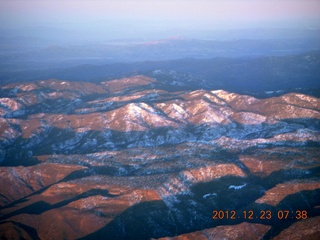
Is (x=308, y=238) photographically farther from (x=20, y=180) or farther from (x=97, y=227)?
(x=20, y=180)

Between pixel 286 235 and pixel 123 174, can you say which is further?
pixel 123 174

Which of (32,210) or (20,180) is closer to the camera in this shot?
(32,210)

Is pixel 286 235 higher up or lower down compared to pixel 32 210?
higher up

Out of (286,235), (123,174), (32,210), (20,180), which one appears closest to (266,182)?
(286,235)

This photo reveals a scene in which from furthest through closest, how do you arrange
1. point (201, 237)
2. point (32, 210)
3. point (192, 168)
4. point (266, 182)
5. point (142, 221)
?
point (192, 168), point (266, 182), point (32, 210), point (142, 221), point (201, 237)

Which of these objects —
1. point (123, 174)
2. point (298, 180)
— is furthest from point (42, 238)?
point (298, 180)

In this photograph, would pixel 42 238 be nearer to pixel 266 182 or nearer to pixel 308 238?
pixel 308 238

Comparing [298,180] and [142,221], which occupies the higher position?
[298,180]

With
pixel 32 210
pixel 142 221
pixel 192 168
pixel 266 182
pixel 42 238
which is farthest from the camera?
pixel 192 168

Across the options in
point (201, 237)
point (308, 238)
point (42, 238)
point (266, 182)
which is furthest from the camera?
point (266, 182)
